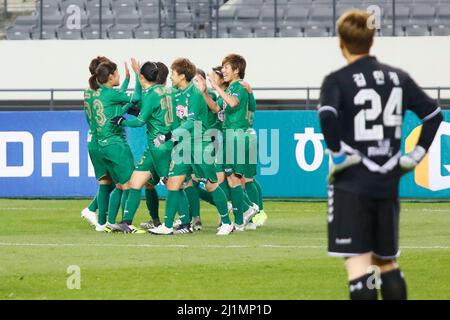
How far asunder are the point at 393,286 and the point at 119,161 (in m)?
8.64

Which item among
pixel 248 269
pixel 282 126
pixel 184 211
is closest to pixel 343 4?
pixel 282 126

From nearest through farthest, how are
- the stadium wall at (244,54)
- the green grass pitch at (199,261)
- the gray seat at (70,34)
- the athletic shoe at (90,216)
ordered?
the green grass pitch at (199,261) → the athletic shoe at (90,216) → the stadium wall at (244,54) → the gray seat at (70,34)

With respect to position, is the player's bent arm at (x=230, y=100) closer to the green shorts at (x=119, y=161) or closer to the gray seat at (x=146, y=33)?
the green shorts at (x=119, y=161)

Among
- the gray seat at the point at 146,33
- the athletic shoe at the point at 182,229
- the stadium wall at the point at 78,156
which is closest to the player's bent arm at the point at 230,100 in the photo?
the athletic shoe at the point at 182,229

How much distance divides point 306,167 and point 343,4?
326 inches

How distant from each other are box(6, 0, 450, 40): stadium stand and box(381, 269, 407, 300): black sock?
2141 cm

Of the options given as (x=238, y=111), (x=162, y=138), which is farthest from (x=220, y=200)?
(x=238, y=111)

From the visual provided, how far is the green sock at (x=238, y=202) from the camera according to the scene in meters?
16.1

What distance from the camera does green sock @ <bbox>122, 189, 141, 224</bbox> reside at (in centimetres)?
1572

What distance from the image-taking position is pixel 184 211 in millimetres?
15930

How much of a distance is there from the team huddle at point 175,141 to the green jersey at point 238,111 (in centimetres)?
1
